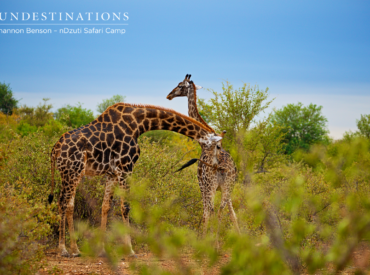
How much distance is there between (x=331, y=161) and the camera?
282 centimetres

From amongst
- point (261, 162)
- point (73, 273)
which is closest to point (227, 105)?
point (261, 162)

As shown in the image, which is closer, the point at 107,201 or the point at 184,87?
the point at 107,201

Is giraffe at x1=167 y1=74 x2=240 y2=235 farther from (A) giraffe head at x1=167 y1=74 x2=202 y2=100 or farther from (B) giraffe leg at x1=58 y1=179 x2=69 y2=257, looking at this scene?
(B) giraffe leg at x1=58 y1=179 x2=69 y2=257

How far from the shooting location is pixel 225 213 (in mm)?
9781

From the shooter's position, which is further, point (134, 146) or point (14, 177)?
point (14, 177)

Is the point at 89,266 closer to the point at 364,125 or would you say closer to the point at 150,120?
the point at 150,120

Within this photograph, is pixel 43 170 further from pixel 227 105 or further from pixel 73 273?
pixel 227 105

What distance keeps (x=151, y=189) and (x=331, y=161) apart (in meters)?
6.66

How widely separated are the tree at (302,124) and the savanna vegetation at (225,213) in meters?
11.2

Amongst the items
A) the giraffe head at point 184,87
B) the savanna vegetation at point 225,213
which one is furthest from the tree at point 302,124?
the giraffe head at point 184,87

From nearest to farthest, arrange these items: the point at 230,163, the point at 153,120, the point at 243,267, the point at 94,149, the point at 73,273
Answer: the point at 243,267 → the point at 73,273 → the point at 94,149 → the point at 153,120 → the point at 230,163

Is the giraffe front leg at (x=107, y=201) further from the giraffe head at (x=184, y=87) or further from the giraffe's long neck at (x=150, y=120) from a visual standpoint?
the giraffe head at (x=184, y=87)

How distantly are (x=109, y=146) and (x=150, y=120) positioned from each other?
1.00 meters

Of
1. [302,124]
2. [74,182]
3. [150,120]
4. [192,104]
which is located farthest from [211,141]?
[302,124]
